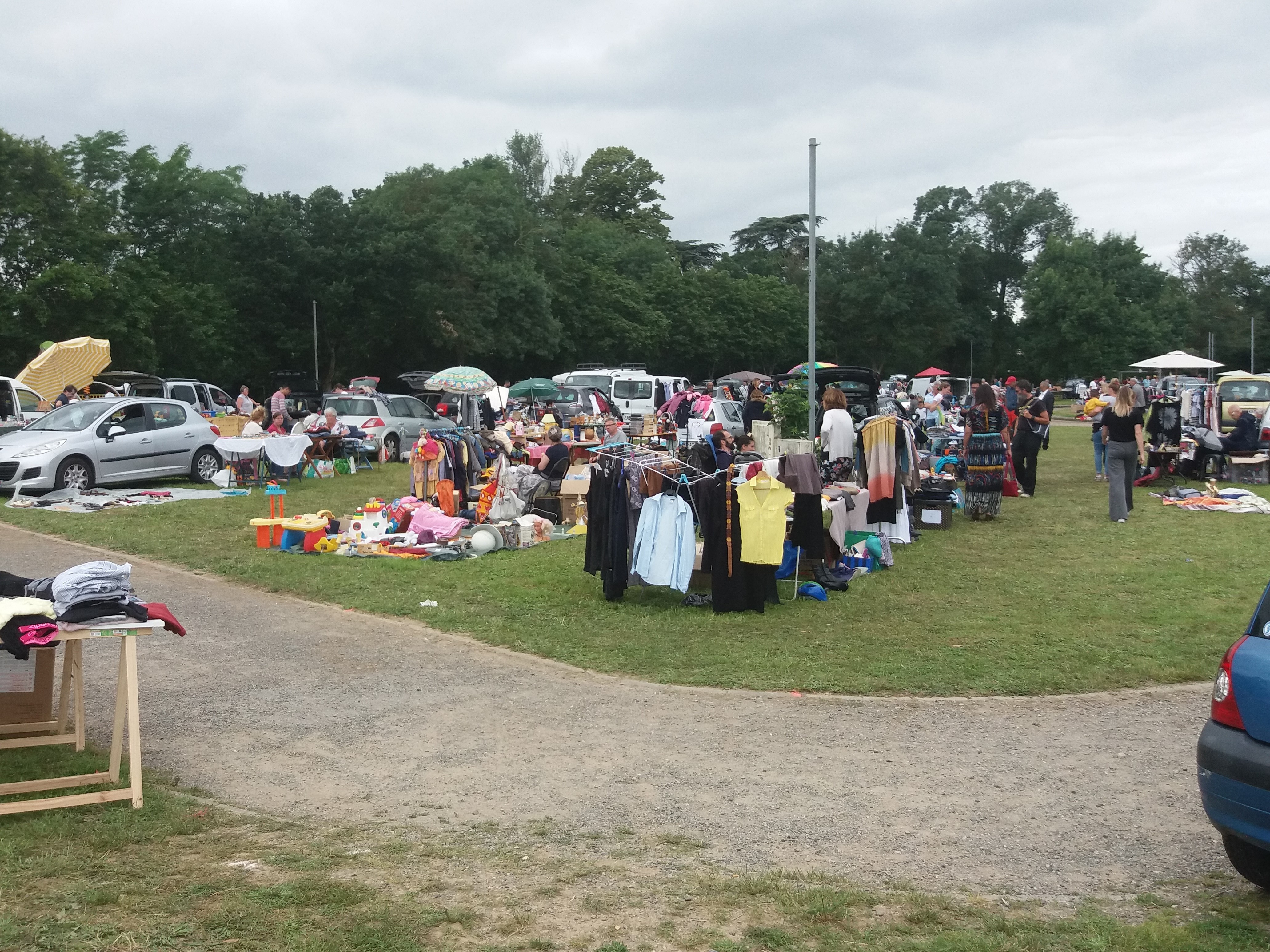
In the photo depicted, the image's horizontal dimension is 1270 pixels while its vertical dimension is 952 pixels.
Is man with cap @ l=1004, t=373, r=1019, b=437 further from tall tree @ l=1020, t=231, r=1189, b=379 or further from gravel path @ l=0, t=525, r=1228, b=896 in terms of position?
tall tree @ l=1020, t=231, r=1189, b=379

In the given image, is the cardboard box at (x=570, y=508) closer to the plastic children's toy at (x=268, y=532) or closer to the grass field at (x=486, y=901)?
the plastic children's toy at (x=268, y=532)

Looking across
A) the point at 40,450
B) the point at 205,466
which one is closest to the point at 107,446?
the point at 40,450

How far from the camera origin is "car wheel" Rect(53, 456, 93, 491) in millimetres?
17672

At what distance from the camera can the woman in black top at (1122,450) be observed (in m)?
15.0

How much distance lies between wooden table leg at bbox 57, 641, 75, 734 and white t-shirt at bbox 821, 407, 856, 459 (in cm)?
921

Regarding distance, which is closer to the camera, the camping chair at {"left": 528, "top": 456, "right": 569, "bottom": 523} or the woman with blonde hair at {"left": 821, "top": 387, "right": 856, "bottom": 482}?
the woman with blonde hair at {"left": 821, "top": 387, "right": 856, "bottom": 482}

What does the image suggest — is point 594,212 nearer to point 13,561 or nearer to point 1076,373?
point 1076,373

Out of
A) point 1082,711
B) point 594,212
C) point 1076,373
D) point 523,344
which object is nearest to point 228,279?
point 523,344

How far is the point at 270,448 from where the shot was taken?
789 inches

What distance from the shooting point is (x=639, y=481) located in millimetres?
9930

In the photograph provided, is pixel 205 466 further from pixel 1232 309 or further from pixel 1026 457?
pixel 1232 309

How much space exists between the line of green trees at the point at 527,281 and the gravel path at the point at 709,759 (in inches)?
1138

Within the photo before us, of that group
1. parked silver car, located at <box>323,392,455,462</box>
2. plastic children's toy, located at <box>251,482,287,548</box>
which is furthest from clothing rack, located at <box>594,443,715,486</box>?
parked silver car, located at <box>323,392,455,462</box>

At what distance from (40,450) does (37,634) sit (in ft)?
47.5
